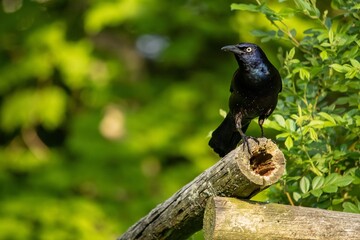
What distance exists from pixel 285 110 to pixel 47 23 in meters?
5.30

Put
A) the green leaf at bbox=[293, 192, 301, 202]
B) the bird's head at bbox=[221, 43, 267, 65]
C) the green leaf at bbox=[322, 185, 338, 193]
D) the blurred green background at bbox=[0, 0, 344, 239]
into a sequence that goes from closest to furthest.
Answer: the green leaf at bbox=[322, 185, 338, 193], the green leaf at bbox=[293, 192, 301, 202], the bird's head at bbox=[221, 43, 267, 65], the blurred green background at bbox=[0, 0, 344, 239]

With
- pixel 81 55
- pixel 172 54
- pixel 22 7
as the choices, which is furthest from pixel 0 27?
pixel 172 54

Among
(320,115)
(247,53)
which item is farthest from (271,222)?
(247,53)

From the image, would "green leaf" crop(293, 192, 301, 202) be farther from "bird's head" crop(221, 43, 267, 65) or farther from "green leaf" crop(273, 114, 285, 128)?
"bird's head" crop(221, 43, 267, 65)

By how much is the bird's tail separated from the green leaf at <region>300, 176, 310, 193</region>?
43cm

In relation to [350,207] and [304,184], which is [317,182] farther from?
[350,207]

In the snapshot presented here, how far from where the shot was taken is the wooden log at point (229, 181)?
3404 mm

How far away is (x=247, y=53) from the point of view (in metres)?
4.18

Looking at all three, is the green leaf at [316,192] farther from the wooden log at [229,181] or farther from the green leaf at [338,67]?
the green leaf at [338,67]

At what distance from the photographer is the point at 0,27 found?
9.08 m

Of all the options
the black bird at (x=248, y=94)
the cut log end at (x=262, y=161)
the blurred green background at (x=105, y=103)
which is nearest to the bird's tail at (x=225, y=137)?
the black bird at (x=248, y=94)

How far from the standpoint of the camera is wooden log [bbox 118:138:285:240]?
3.40 metres

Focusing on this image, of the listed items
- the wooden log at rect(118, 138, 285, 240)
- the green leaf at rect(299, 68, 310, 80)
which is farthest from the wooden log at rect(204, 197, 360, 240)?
the green leaf at rect(299, 68, 310, 80)

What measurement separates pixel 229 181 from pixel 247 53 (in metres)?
0.94
